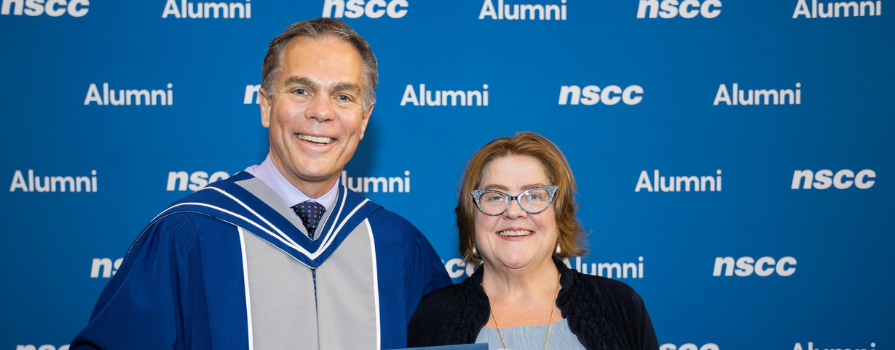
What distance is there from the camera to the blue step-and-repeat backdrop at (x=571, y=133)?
3182 mm

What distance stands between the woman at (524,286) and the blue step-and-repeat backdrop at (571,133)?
1.03m

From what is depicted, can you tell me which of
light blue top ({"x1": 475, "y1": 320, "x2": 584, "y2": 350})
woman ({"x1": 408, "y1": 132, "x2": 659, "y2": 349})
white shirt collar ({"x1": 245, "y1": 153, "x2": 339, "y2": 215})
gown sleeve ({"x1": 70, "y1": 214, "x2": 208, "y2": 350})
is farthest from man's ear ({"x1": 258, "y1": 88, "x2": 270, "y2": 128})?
light blue top ({"x1": 475, "y1": 320, "x2": 584, "y2": 350})

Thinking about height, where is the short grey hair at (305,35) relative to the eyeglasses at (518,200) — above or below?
above

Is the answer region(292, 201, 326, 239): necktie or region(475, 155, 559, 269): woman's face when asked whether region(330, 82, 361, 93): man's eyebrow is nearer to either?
region(292, 201, 326, 239): necktie

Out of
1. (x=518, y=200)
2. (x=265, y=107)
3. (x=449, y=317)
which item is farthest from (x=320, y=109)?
(x=449, y=317)

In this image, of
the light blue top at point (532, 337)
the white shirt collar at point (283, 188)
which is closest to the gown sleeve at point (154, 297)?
the white shirt collar at point (283, 188)

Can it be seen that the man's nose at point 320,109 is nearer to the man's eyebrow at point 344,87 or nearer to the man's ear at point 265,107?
the man's eyebrow at point 344,87

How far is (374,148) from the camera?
3270 millimetres

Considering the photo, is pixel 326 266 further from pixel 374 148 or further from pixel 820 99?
pixel 820 99

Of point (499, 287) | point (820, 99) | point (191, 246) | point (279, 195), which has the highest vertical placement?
point (820, 99)

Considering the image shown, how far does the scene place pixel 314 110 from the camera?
6.63ft

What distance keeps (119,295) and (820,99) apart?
3.28 meters

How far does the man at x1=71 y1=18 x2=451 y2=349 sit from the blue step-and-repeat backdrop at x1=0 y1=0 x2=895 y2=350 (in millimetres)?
1093

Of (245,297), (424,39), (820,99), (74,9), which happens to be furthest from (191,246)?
(820,99)
